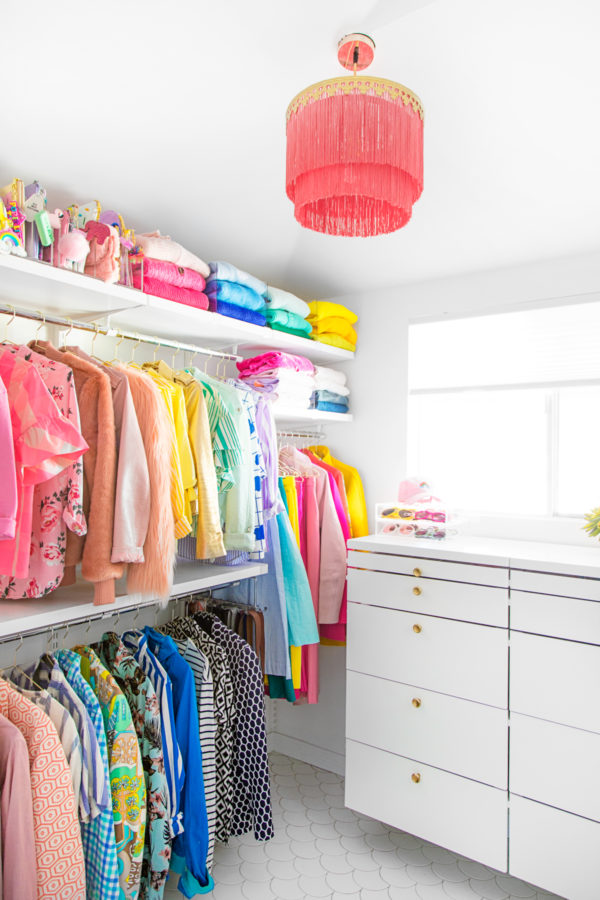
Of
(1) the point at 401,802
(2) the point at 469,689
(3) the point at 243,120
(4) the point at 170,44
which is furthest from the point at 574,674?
(4) the point at 170,44

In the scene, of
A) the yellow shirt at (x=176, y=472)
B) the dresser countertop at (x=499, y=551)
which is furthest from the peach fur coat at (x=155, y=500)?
the dresser countertop at (x=499, y=551)

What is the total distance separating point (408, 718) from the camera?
89.8 inches

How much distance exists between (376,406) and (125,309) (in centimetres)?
140

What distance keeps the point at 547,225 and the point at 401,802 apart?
89.8 inches

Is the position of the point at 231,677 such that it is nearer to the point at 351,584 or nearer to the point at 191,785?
the point at 191,785

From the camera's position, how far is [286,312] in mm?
2721

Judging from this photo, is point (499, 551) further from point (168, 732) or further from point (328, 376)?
point (168, 732)

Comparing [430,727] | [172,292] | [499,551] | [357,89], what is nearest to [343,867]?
[430,727]

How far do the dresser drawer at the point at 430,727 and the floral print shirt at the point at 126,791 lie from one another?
3.15 feet

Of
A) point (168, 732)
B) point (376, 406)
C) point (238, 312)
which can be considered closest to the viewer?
point (168, 732)

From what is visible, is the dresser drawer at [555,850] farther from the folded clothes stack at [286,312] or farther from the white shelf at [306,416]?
the folded clothes stack at [286,312]

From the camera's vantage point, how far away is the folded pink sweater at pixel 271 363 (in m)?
2.60

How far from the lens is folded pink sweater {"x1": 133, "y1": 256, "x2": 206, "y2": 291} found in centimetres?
208

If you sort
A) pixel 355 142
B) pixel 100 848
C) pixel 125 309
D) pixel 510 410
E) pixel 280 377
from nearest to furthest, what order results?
1. pixel 355 142
2. pixel 100 848
3. pixel 125 309
4. pixel 280 377
5. pixel 510 410
